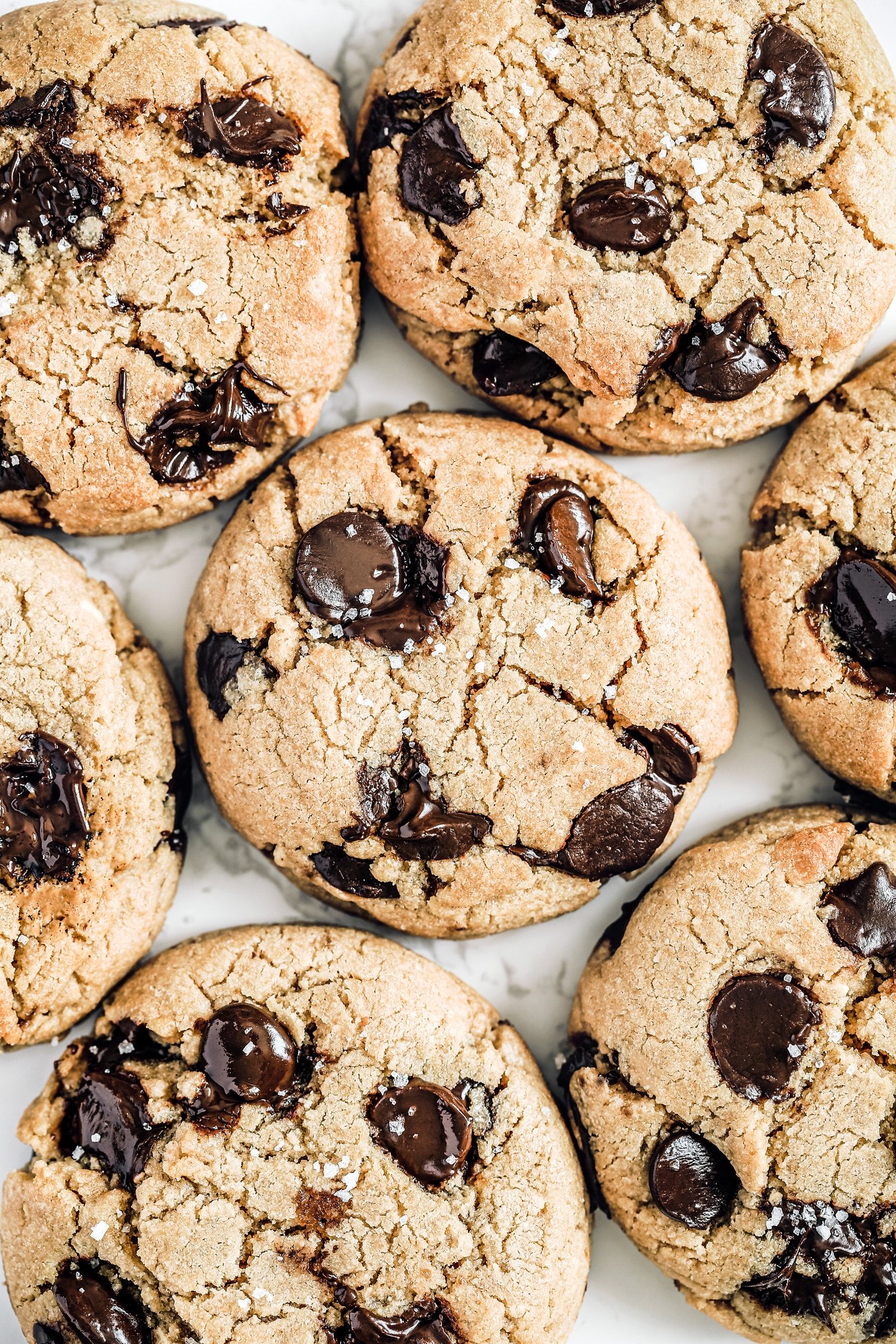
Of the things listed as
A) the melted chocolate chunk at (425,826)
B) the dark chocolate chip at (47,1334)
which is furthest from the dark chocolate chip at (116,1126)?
the melted chocolate chunk at (425,826)

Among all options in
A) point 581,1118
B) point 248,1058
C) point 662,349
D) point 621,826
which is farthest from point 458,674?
point 581,1118

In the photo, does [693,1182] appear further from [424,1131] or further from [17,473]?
[17,473]

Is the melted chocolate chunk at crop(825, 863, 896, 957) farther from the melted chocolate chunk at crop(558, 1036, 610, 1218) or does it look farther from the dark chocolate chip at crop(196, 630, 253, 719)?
the dark chocolate chip at crop(196, 630, 253, 719)

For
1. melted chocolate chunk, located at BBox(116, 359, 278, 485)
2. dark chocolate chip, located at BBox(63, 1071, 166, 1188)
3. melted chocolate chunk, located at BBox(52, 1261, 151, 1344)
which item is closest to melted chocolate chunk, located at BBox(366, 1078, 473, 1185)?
dark chocolate chip, located at BBox(63, 1071, 166, 1188)

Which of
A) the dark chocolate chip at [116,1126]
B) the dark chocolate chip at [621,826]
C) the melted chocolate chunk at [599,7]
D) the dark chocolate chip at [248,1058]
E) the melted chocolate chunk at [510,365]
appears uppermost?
the melted chocolate chunk at [599,7]

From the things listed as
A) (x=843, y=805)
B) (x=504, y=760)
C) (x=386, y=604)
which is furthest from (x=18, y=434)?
(x=843, y=805)

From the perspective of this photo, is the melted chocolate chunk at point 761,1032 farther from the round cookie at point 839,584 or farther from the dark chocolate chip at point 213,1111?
the dark chocolate chip at point 213,1111

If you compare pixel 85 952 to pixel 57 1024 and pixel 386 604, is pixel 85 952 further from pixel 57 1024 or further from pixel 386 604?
pixel 386 604
